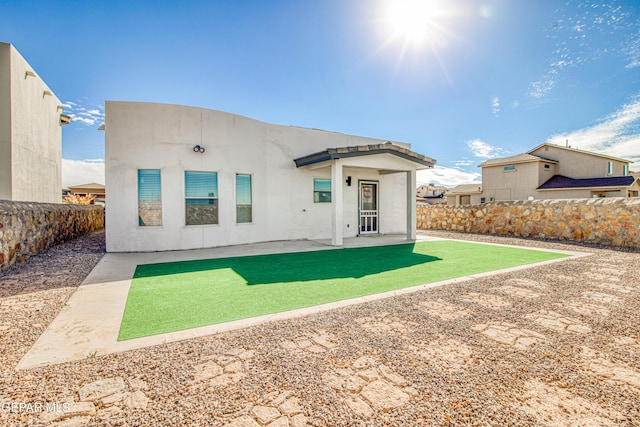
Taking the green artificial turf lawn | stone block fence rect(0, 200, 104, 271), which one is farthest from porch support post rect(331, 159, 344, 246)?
stone block fence rect(0, 200, 104, 271)

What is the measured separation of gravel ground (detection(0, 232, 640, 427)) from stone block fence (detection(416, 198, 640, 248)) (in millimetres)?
8521

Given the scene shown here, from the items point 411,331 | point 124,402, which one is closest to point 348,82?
point 411,331

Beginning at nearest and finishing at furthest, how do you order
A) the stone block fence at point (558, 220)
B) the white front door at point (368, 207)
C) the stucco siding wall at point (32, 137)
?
the stone block fence at point (558, 220), the stucco siding wall at point (32, 137), the white front door at point (368, 207)

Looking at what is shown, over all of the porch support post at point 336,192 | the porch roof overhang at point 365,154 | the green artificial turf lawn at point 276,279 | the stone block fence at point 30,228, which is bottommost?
the green artificial turf lawn at point 276,279

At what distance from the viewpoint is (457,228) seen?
16.4 m

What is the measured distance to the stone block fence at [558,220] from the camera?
10461 millimetres

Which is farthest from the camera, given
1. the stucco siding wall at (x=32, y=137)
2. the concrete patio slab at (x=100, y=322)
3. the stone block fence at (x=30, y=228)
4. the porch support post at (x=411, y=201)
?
the stucco siding wall at (x=32, y=137)

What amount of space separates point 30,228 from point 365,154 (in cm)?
1003

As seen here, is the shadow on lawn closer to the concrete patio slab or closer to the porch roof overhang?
the concrete patio slab

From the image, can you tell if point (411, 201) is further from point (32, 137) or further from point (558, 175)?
point (558, 175)

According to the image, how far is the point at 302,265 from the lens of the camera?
7293 mm

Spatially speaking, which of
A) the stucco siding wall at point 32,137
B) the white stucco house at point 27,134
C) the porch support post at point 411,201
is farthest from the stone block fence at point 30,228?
the porch support post at point 411,201

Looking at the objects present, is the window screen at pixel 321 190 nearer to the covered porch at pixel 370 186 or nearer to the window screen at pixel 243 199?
the covered porch at pixel 370 186

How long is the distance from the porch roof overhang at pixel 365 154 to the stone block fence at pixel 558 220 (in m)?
Result: 5.43
